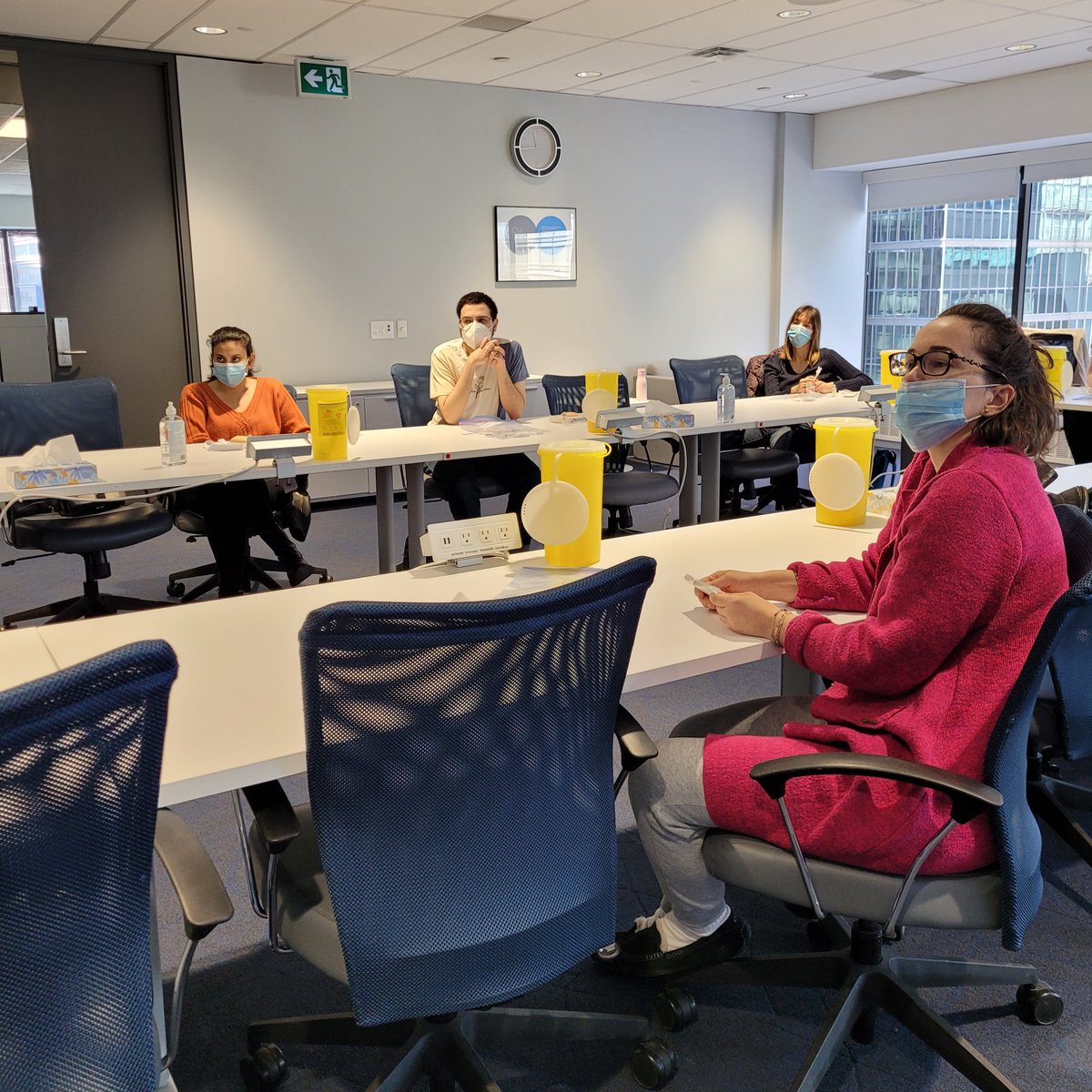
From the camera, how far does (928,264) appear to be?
859 centimetres

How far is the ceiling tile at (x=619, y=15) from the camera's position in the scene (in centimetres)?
485

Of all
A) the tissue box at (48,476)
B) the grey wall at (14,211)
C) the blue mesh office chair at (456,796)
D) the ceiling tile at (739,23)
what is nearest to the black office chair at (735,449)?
the ceiling tile at (739,23)

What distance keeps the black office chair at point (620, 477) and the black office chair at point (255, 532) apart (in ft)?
4.36

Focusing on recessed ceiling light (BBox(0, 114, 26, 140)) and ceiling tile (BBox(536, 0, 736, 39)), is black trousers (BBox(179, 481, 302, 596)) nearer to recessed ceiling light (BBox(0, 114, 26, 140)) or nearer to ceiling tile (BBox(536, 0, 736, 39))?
ceiling tile (BBox(536, 0, 736, 39))

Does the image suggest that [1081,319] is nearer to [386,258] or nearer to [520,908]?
[386,258]

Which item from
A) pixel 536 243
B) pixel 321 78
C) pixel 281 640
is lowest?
pixel 281 640

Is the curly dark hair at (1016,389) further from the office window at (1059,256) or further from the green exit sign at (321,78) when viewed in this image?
Answer: the office window at (1059,256)

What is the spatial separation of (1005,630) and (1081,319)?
7.27m

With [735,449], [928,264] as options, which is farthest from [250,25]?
[928,264]

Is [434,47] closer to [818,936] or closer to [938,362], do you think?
[938,362]

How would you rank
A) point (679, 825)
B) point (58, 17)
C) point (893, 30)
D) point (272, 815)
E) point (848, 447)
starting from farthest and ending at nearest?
A: point (893, 30) < point (58, 17) < point (848, 447) < point (679, 825) < point (272, 815)

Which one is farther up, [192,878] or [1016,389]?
[1016,389]

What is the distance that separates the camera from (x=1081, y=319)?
25.3 feet

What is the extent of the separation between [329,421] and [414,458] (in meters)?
0.36
